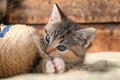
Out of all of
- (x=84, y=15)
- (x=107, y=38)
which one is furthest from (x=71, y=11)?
(x=107, y=38)

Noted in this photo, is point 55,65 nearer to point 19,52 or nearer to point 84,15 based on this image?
point 19,52

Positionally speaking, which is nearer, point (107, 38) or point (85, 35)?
point (85, 35)

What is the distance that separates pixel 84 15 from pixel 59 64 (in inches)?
29.5

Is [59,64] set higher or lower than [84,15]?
Result: lower

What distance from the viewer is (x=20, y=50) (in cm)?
101

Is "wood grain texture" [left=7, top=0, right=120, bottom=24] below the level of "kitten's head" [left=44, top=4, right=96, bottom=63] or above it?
above

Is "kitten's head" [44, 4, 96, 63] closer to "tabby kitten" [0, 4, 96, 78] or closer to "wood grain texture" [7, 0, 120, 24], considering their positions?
"tabby kitten" [0, 4, 96, 78]

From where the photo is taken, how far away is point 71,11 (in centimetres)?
172

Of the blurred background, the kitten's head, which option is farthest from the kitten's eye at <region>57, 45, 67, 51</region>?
the blurred background

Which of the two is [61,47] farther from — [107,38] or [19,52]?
[107,38]

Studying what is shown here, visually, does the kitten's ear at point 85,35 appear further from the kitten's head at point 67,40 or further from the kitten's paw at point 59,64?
the kitten's paw at point 59,64

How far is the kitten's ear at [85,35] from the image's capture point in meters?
1.05

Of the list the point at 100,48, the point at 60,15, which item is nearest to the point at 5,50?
the point at 60,15

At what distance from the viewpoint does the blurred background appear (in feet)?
5.51
